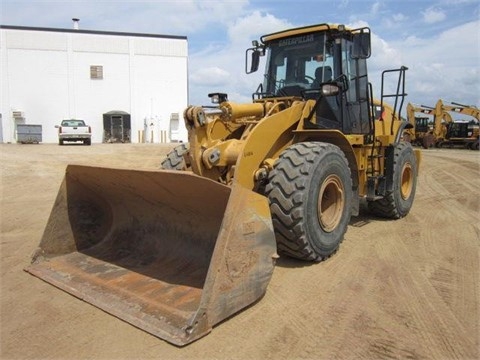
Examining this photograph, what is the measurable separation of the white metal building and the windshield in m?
25.2

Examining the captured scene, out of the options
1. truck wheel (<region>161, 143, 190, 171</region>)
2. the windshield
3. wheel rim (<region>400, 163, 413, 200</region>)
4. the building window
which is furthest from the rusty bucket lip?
the building window

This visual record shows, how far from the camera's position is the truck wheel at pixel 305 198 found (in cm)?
431

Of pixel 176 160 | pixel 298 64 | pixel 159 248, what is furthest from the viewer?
pixel 298 64

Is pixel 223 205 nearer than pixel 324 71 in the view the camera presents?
Yes

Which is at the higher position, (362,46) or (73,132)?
(362,46)

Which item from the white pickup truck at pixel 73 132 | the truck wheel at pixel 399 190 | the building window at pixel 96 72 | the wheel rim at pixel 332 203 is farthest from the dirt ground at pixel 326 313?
the building window at pixel 96 72

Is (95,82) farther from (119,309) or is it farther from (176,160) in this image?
(119,309)

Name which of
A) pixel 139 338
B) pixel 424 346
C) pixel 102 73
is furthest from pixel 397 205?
pixel 102 73

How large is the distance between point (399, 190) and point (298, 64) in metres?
2.71

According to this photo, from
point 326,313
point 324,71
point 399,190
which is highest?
point 324,71

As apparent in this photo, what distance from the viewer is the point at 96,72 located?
2977 cm

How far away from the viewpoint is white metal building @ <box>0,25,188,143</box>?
2844 cm

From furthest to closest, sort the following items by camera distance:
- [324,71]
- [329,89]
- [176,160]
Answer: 1. [176,160]
2. [324,71]
3. [329,89]

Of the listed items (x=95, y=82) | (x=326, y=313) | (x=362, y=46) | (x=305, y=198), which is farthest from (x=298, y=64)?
(x=95, y=82)
